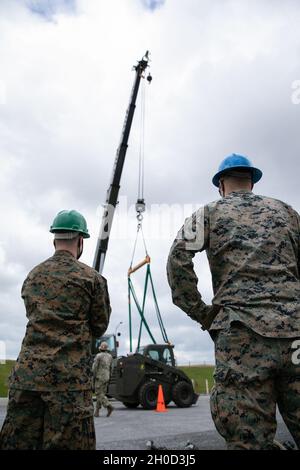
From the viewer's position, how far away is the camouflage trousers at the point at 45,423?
2.54 meters

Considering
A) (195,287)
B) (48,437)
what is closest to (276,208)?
(195,287)

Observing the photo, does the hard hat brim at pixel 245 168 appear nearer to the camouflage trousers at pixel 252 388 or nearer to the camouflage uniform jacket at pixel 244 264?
the camouflage uniform jacket at pixel 244 264

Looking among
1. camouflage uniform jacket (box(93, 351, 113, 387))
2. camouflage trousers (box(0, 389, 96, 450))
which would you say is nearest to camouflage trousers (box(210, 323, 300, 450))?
camouflage trousers (box(0, 389, 96, 450))

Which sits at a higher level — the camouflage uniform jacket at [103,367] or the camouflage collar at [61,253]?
the camouflage collar at [61,253]

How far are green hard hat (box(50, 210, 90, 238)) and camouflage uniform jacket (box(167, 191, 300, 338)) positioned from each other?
93 cm

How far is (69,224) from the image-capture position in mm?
3262

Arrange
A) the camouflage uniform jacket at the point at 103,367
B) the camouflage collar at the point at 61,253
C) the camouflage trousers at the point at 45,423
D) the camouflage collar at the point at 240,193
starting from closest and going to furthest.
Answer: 1. the camouflage trousers at the point at 45,423
2. the camouflage collar at the point at 240,193
3. the camouflage collar at the point at 61,253
4. the camouflage uniform jacket at the point at 103,367

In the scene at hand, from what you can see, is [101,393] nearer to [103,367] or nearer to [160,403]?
[103,367]

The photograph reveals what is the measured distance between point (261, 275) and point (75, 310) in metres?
1.11

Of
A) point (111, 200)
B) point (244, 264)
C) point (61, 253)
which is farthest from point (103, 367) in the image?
point (244, 264)

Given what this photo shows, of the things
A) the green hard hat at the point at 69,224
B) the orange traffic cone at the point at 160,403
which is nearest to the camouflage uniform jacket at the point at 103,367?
the orange traffic cone at the point at 160,403

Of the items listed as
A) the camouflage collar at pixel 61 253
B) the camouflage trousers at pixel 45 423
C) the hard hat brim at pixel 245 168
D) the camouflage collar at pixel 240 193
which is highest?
the hard hat brim at pixel 245 168

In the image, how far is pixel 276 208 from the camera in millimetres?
2641

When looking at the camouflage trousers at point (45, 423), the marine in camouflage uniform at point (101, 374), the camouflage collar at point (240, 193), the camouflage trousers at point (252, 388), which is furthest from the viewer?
the marine in camouflage uniform at point (101, 374)
